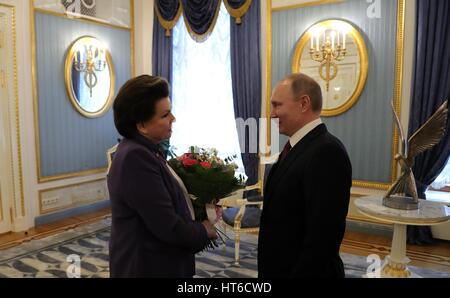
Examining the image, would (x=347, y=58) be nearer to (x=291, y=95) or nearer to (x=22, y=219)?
(x=291, y=95)

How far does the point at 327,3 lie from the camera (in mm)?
4637

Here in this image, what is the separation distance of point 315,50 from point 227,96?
1.48m

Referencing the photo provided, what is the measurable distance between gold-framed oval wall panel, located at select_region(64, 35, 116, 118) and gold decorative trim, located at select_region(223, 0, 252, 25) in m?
2.02

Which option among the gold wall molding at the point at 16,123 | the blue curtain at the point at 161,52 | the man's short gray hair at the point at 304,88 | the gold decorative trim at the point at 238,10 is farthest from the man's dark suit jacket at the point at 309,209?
the blue curtain at the point at 161,52

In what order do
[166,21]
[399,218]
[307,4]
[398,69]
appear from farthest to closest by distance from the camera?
[166,21] < [307,4] < [398,69] < [399,218]

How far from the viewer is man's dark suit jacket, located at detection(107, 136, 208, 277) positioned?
132 centimetres

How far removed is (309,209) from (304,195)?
0.06 metres

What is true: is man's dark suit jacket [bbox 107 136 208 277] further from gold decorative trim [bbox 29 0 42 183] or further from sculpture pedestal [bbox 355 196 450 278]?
gold decorative trim [bbox 29 0 42 183]

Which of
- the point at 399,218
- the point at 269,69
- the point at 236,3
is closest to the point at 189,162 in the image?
the point at 399,218

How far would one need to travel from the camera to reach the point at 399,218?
2.82m

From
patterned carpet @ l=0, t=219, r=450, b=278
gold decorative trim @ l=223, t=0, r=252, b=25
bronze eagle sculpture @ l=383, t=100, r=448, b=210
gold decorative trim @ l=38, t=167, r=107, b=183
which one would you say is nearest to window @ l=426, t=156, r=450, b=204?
patterned carpet @ l=0, t=219, r=450, b=278

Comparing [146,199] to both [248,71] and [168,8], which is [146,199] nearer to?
[248,71]

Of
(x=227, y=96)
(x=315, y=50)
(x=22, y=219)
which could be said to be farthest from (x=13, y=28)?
(x=315, y=50)
